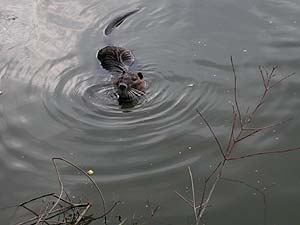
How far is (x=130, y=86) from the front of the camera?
6.73 metres

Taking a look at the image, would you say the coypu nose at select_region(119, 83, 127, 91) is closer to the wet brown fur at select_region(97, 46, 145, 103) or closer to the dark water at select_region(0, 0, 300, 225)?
the wet brown fur at select_region(97, 46, 145, 103)

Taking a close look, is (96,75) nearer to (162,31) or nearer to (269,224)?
(162,31)

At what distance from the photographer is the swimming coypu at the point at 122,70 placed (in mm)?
6715

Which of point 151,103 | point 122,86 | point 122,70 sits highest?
point 122,86

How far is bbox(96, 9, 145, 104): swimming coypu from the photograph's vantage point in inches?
264

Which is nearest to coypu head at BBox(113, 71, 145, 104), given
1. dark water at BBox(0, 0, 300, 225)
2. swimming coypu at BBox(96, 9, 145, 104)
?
swimming coypu at BBox(96, 9, 145, 104)

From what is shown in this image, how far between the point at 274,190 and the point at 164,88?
7.02 ft

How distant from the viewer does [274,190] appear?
5.28m

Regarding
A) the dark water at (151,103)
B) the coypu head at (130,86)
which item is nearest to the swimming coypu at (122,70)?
the coypu head at (130,86)

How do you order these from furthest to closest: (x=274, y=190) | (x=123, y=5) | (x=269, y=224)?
(x=123, y=5), (x=274, y=190), (x=269, y=224)

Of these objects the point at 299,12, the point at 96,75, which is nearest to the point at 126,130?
the point at 96,75

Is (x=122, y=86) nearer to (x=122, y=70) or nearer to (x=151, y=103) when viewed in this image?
(x=151, y=103)

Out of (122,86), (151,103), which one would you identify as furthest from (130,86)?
(151,103)

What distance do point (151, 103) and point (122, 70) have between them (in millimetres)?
870
